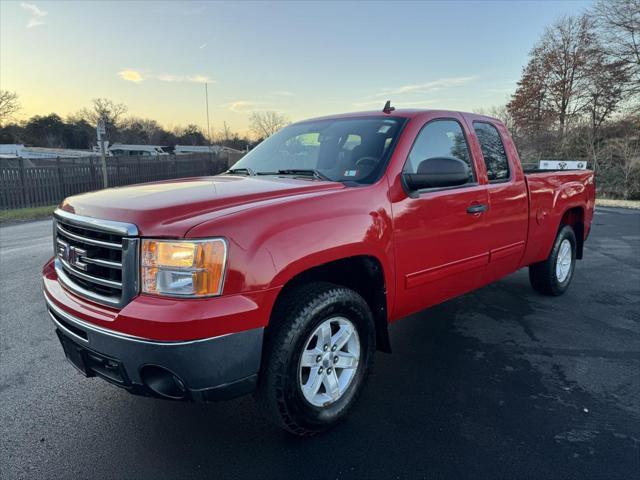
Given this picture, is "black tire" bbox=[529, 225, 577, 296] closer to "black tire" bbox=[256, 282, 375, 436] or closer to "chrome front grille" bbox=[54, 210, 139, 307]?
"black tire" bbox=[256, 282, 375, 436]

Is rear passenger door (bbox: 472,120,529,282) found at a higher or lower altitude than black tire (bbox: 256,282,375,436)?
higher

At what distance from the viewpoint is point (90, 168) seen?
60.9ft

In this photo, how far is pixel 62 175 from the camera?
17.2 metres

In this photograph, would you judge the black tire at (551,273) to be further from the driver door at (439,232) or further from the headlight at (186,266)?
the headlight at (186,266)

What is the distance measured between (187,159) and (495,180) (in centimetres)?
2365

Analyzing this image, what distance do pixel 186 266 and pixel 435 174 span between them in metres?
1.75

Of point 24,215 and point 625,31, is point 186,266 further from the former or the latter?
point 625,31

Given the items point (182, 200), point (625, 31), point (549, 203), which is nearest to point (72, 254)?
point (182, 200)

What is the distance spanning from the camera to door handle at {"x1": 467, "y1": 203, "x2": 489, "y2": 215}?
11.6 feet

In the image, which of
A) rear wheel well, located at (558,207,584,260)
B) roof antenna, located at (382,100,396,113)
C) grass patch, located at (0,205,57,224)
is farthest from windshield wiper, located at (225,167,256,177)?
grass patch, located at (0,205,57,224)

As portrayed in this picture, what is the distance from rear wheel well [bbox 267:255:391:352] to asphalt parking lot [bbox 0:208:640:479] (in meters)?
0.54

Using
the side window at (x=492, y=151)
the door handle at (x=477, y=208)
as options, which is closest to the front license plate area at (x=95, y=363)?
the door handle at (x=477, y=208)

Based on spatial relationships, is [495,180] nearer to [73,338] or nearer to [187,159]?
[73,338]

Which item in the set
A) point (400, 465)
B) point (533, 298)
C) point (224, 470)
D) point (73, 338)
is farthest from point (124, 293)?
point (533, 298)
